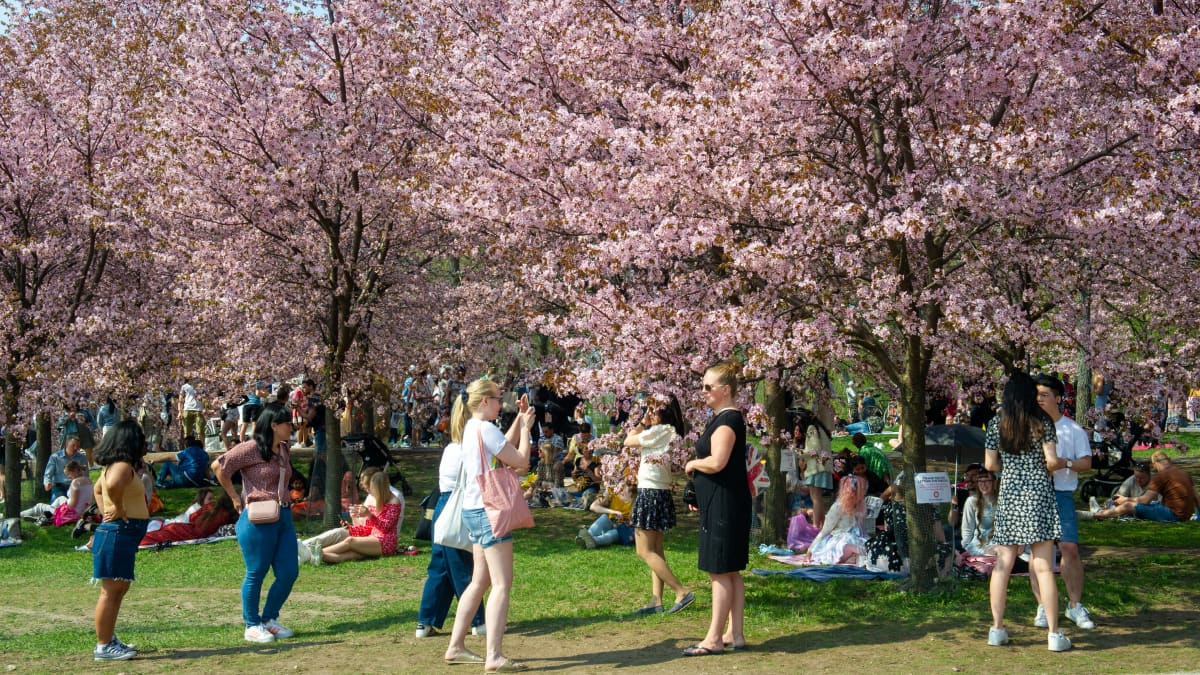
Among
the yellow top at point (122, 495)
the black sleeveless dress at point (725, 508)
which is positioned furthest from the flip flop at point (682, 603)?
the yellow top at point (122, 495)

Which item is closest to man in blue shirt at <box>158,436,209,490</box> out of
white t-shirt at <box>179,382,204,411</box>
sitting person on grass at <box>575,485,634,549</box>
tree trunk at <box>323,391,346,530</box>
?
white t-shirt at <box>179,382,204,411</box>

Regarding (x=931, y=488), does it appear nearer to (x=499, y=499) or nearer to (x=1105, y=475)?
(x=499, y=499)

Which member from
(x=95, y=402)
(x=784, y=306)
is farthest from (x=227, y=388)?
(x=784, y=306)

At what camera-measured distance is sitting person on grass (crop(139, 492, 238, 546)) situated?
1578 centimetres

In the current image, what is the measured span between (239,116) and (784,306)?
8200 millimetres

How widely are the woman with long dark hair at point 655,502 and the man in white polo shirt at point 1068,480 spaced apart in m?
2.70

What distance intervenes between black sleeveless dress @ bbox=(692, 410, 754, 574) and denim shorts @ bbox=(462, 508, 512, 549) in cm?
128

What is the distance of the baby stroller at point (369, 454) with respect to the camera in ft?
62.6

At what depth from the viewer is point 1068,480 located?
8.44 meters

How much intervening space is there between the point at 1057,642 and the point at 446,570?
4056mm

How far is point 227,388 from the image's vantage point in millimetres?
16797

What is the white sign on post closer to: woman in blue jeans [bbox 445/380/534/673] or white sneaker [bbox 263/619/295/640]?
woman in blue jeans [bbox 445/380/534/673]

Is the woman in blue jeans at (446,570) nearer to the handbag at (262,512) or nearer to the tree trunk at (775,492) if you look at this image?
the handbag at (262,512)

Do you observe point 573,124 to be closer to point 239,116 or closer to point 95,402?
point 239,116
